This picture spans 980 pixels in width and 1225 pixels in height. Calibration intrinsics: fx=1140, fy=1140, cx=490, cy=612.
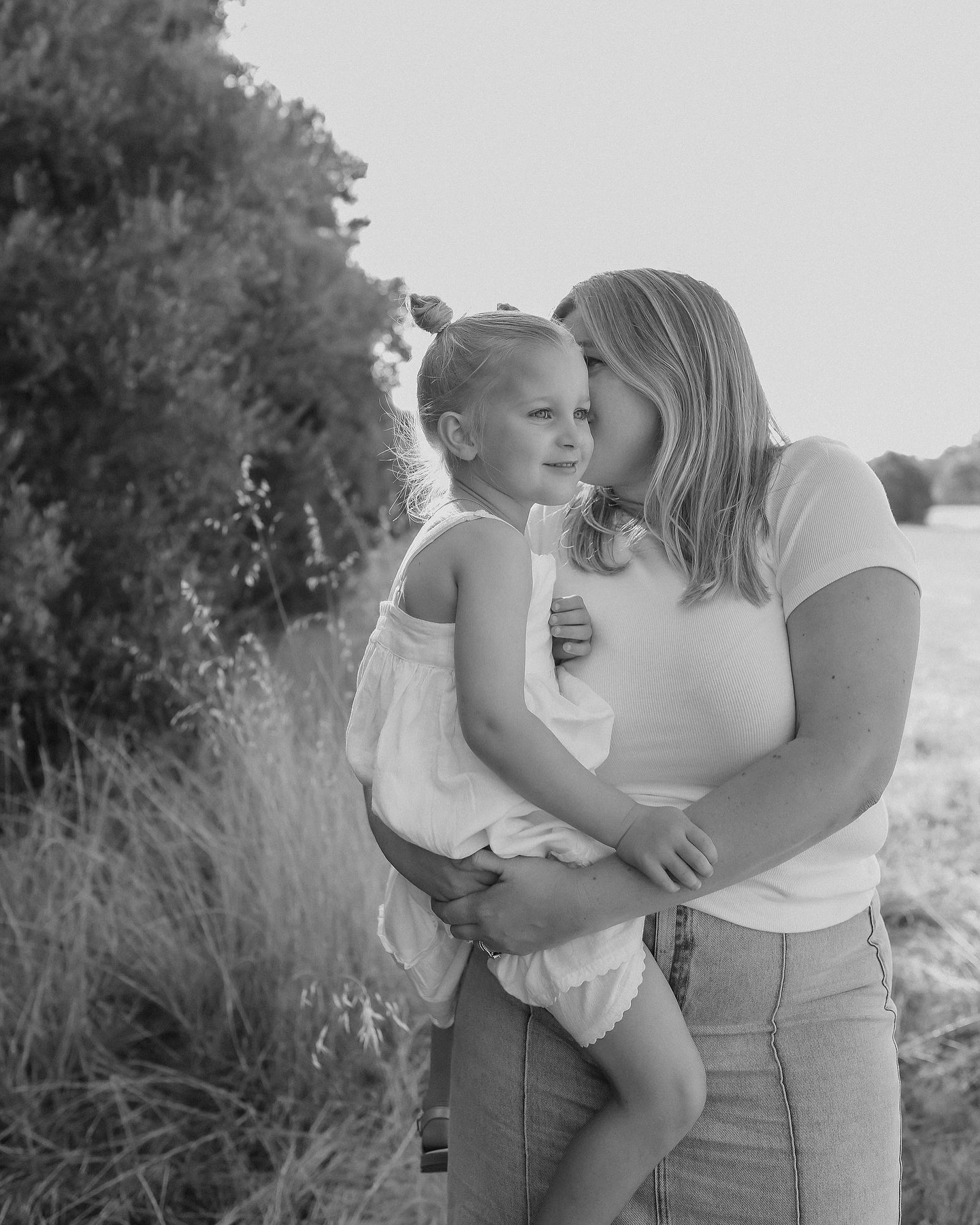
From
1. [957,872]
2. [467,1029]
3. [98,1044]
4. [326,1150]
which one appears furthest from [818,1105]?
[957,872]

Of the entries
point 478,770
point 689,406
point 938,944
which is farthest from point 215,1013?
point 938,944

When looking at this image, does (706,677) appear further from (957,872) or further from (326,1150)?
(957,872)

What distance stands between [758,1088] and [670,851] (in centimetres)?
39

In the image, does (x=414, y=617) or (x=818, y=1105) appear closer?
(x=818, y=1105)

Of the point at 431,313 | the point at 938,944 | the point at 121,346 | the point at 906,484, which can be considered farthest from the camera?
the point at 906,484

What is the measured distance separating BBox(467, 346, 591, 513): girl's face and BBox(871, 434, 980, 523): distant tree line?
59.1 ft

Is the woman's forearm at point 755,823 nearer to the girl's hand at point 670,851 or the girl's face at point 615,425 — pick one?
the girl's hand at point 670,851

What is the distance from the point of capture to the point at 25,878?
3.57 meters

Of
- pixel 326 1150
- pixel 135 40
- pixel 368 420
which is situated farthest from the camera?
pixel 368 420

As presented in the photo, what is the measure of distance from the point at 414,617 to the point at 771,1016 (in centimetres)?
78

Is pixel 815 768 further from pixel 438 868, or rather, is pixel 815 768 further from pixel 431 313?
pixel 431 313

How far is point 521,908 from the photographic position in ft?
5.32

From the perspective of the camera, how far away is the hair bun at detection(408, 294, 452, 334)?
6.43 ft

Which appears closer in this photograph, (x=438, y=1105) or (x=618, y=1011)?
(x=618, y=1011)
